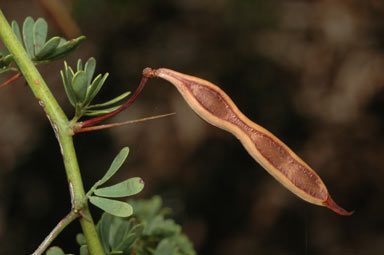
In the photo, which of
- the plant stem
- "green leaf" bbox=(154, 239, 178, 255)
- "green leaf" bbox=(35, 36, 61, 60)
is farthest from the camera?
"green leaf" bbox=(154, 239, 178, 255)

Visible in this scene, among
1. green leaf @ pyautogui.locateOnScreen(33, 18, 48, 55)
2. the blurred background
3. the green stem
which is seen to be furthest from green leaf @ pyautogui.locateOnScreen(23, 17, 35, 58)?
the blurred background

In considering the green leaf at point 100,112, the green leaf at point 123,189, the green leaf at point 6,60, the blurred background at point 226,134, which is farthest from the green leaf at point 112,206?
the blurred background at point 226,134

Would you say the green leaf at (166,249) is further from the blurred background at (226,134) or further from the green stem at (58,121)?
the blurred background at (226,134)

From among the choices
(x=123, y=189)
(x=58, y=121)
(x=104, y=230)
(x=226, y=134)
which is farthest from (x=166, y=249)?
(x=226, y=134)

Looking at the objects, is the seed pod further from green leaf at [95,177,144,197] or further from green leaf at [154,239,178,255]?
green leaf at [154,239,178,255]

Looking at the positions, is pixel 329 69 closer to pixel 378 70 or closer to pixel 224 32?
pixel 378 70

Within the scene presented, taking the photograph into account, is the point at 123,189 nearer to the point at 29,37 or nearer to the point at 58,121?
the point at 58,121

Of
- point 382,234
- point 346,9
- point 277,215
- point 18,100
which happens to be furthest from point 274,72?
point 18,100
